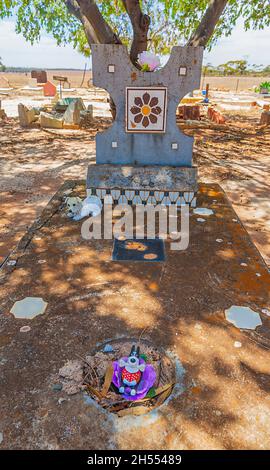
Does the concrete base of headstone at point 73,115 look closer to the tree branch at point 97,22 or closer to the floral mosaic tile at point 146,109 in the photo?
the tree branch at point 97,22

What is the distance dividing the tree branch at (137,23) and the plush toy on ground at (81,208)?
187 inches

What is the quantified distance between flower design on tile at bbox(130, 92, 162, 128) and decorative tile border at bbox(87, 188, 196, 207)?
1095mm

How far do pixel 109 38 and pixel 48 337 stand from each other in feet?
21.7

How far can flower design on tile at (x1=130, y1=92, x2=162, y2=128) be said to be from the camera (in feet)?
17.0

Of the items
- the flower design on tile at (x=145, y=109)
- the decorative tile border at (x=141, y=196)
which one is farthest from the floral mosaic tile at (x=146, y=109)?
the decorative tile border at (x=141, y=196)

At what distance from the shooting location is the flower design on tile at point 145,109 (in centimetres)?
517

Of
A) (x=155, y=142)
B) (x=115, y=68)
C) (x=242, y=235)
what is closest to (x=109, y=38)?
(x=115, y=68)

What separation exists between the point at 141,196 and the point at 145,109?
137 centimetres

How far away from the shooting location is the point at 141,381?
2.33 meters

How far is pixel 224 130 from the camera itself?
44.3ft

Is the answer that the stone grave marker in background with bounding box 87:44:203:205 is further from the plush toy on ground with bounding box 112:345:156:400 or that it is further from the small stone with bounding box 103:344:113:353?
the plush toy on ground with bounding box 112:345:156:400

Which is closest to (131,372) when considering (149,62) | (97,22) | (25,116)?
(149,62)

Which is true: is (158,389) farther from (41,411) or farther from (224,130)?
(224,130)

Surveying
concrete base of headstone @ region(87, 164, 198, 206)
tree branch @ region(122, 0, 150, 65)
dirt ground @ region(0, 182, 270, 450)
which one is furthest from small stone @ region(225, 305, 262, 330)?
tree branch @ region(122, 0, 150, 65)
